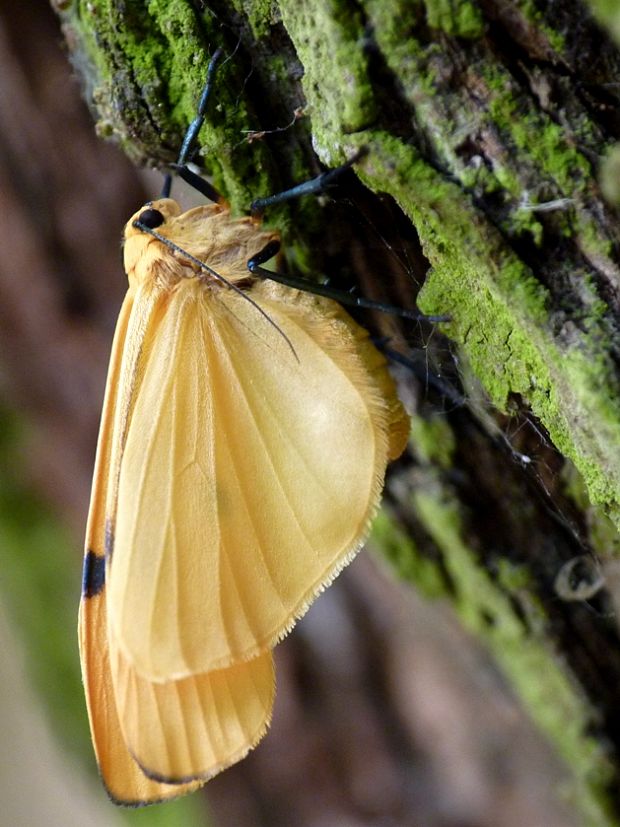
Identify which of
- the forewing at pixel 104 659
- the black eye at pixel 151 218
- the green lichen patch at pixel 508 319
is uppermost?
the black eye at pixel 151 218

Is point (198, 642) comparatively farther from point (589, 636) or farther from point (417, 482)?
point (589, 636)

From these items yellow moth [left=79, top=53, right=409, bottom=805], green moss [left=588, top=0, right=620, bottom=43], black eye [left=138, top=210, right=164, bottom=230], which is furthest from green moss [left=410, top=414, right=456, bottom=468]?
green moss [left=588, top=0, right=620, bottom=43]

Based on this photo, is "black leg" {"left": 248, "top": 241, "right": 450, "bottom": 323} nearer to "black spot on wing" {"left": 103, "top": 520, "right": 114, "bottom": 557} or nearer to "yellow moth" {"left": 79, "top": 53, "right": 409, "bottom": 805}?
"yellow moth" {"left": 79, "top": 53, "right": 409, "bottom": 805}

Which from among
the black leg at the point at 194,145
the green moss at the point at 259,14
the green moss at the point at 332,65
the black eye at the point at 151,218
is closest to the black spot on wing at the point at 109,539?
the black eye at the point at 151,218

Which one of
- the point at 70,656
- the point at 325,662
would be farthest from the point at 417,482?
the point at 70,656

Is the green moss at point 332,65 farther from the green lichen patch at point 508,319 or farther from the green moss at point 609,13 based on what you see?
the green moss at point 609,13
